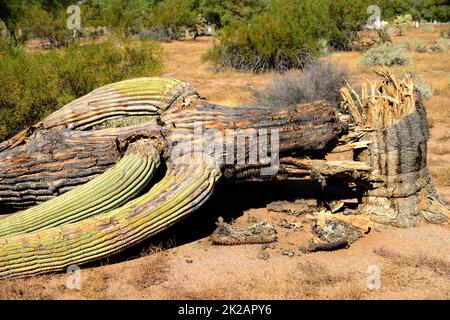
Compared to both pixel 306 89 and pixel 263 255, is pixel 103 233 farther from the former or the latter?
pixel 306 89

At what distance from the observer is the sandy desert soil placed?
177 inches

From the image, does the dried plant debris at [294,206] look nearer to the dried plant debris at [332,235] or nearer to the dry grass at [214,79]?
the dried plant debris at [332,235]

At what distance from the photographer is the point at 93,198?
4.99 metres

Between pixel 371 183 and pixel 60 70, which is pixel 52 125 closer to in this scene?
pixel 371 183

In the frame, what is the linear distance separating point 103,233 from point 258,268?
162 cm

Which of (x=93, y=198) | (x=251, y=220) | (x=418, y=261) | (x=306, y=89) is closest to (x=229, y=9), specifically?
(x=306, y=89)

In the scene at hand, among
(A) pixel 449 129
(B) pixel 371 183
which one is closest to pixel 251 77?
(A) pixel 449 129

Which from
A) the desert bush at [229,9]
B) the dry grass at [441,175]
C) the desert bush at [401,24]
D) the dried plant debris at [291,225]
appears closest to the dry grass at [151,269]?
the dried plant debris at [291,225]

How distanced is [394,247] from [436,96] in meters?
10.6

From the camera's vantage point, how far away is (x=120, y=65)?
12055 millimetres

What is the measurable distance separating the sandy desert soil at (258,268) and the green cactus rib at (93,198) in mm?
555

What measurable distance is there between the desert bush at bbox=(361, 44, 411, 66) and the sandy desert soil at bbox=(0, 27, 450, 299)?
15.9m

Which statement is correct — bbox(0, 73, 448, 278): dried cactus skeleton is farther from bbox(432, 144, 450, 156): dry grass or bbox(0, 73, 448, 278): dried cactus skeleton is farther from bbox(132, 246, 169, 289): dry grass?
bbox(432, 144, 450, 156): dry grass

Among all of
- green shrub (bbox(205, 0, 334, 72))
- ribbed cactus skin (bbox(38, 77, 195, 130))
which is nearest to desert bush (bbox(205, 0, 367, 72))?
green shrub (bbox(205, 0, 334, 72))
